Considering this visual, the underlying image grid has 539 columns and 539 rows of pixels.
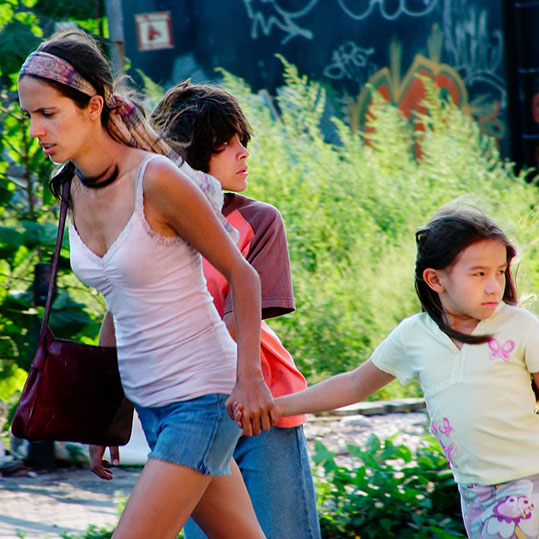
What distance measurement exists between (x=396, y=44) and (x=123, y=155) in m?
9.90

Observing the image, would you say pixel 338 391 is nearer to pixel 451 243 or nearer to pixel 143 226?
pixel 451 243

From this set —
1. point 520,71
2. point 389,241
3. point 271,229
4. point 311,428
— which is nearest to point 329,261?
point 389,241

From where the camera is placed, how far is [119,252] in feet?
8.29

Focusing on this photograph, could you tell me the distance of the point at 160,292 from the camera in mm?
2578

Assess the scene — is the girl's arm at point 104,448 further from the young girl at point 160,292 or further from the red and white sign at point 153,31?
the red and white sign at point 153,31

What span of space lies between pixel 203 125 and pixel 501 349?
106 cm

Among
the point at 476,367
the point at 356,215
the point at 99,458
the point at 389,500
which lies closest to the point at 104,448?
the point at 99,458

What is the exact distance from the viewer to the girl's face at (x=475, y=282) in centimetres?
264

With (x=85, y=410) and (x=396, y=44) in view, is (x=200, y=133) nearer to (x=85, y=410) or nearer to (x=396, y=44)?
(x=85, y=410)

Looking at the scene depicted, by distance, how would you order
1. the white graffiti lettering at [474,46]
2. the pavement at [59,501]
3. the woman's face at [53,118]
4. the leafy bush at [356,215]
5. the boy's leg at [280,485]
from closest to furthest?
the woman's face at [53,118]
the boy's leg at [280,485]
the pavement at [59,501]
the leafy bush at [356,215]
the white graffiti lettering at [474,46]

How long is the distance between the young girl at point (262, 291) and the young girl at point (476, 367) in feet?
0.57

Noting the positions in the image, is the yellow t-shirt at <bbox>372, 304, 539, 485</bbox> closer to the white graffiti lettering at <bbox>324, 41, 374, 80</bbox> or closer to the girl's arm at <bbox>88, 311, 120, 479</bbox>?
the girl's arm at <bbox>88, 311, 120, 479</bbox>

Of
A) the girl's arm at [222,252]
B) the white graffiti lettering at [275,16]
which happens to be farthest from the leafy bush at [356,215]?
the girl's arm at [222,252]

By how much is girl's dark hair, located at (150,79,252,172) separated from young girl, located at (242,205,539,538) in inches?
25.7
